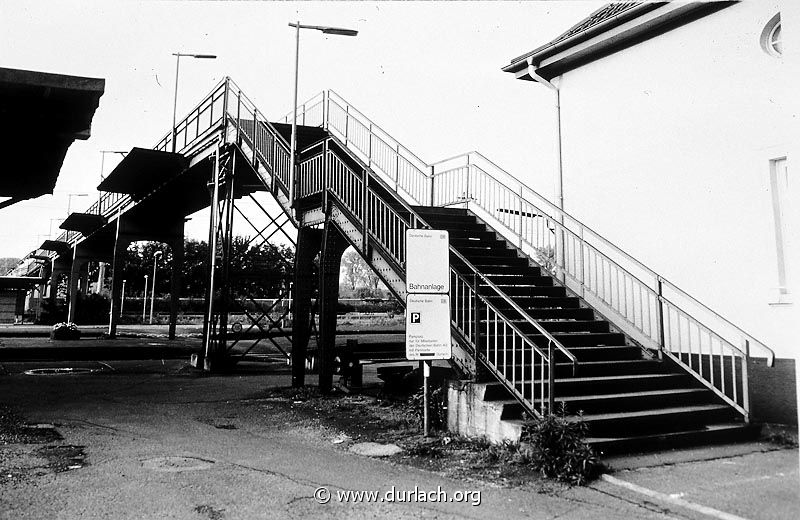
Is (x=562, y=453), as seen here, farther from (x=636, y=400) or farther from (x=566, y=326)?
(x=566, y=326)

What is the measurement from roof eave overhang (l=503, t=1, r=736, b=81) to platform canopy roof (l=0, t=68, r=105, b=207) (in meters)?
7.66

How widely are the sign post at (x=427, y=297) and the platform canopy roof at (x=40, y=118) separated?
20.9 feet

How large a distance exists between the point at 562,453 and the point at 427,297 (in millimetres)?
2483

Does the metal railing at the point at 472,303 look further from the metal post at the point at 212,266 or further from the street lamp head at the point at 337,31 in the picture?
the metal post at the point at 212,266

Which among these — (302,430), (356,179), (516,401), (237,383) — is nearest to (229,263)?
(237,383)

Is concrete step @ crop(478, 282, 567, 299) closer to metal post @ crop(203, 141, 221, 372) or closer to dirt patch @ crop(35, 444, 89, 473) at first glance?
dirt patch @ crop(35, 444, 89, 473)

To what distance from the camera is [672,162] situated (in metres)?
8.56

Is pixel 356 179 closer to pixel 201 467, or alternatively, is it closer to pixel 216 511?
pixel 201 467

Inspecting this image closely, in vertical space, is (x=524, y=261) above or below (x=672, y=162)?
below

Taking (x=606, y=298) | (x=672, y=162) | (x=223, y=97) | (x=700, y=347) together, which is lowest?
(x=700, y=347)

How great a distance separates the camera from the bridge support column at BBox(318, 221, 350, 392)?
11.5 m

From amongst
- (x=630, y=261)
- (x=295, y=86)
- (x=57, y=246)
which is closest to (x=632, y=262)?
(x=630, y=261)

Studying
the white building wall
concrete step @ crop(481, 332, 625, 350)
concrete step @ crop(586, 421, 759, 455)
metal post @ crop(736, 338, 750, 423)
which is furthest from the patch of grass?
concrete step @ crop(481, 332, 625, 350)

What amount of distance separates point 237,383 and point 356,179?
5.93 m
